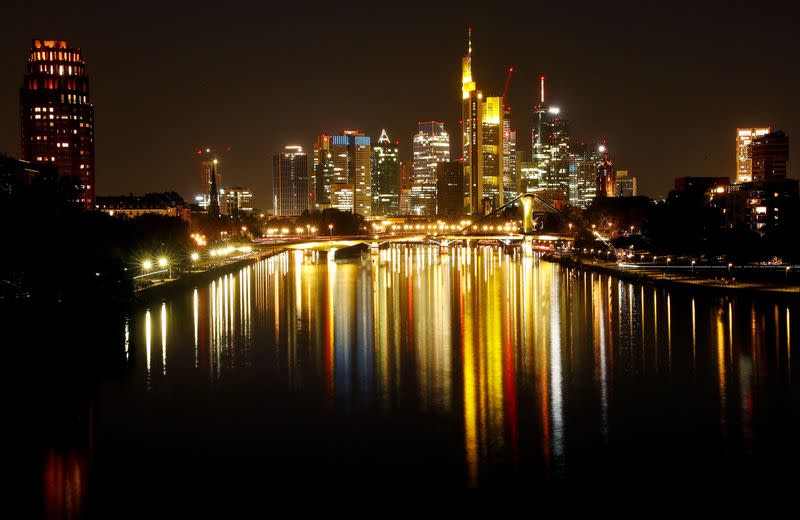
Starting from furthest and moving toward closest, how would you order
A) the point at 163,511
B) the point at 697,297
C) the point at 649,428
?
the point at 697,297, the point at 649,428, the point at 163,511

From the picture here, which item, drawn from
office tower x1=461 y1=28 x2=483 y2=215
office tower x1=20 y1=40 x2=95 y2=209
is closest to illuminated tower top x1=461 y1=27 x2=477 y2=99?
office tower x1=461 y1=28 x2=483 y2=215

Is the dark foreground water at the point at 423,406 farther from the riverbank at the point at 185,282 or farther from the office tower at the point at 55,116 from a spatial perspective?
the office tower at the point at 55,116

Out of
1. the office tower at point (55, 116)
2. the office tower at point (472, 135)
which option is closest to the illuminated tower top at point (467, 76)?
the office tower at point (472, 135)

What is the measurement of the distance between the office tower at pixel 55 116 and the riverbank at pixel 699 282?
51.4 m

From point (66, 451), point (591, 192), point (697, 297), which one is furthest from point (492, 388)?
point (591, 192)

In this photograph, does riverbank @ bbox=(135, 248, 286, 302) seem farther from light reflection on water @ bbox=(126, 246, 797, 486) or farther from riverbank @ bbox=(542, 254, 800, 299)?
riverbank @ bbox=(542, 254, 800, 299)

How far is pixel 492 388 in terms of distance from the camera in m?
13.2

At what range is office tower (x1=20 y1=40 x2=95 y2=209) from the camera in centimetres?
7656

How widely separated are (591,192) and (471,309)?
13836 centimetres

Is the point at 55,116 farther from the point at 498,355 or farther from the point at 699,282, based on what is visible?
the point at 498,355

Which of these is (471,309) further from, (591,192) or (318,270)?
(591,192)

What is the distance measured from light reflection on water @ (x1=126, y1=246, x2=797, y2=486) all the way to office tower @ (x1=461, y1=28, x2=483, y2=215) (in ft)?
364

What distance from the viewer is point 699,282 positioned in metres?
32.0

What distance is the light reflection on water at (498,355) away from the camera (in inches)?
438
